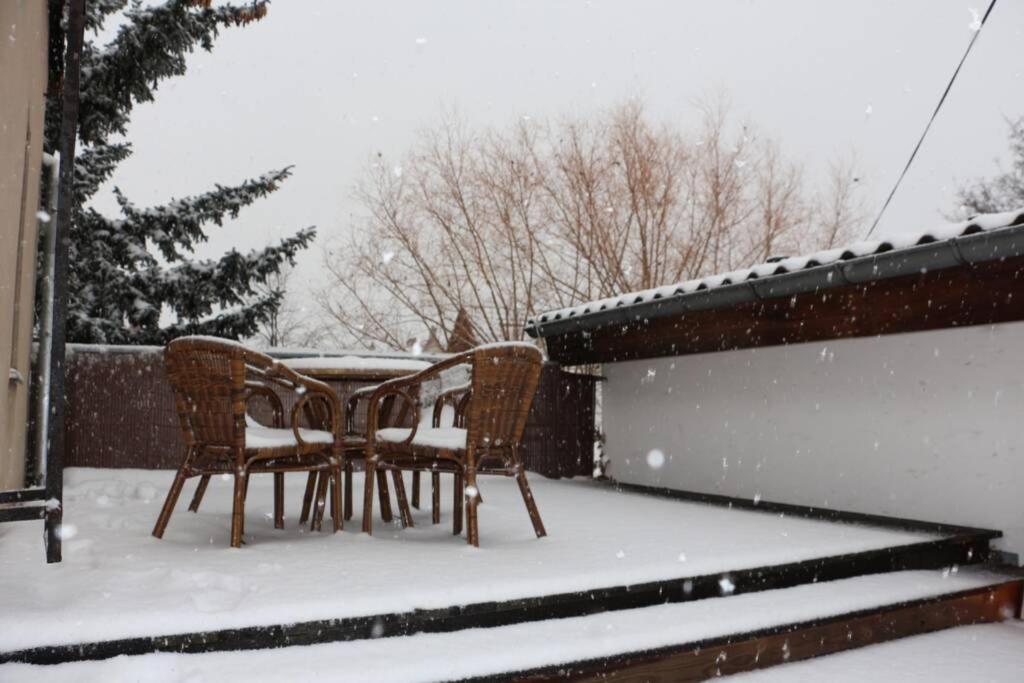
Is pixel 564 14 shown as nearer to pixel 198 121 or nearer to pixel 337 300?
pixel 337 300

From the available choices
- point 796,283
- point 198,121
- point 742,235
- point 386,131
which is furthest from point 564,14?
point 198,121

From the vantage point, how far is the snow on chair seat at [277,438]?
3.22 metres

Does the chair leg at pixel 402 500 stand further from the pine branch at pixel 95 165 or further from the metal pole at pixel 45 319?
the pine branch at pixel 95 165

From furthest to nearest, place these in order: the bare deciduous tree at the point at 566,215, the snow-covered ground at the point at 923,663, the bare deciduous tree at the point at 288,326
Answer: the bare deciduous tree at the point at 288,326 → the bare deciduous tree at the point at 566,215 → the snow-covered ground at the point at 923,663

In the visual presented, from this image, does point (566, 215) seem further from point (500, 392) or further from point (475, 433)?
point (475, 433)

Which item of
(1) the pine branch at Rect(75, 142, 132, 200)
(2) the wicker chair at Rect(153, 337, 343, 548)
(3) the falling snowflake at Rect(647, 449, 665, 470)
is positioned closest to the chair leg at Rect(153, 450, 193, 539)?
(2) the wicker chair at Rect(153, 337, 343, 548)

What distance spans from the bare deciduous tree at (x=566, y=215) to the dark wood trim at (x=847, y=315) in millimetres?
7725

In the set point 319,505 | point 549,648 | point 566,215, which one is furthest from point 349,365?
point 566,215

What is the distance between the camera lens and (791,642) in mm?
2807

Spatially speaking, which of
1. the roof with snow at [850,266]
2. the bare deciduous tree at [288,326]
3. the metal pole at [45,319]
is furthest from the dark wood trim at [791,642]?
the bare deciduous tree at [288,326]

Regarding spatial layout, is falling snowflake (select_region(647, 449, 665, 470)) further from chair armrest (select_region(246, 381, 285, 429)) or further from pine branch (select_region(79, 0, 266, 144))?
pine branch (select_region(79, 0, 266, 144))

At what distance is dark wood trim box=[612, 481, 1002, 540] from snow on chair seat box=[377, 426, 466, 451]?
2.51 meters

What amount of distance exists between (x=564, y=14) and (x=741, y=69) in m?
5.40

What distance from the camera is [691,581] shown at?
2.96m
